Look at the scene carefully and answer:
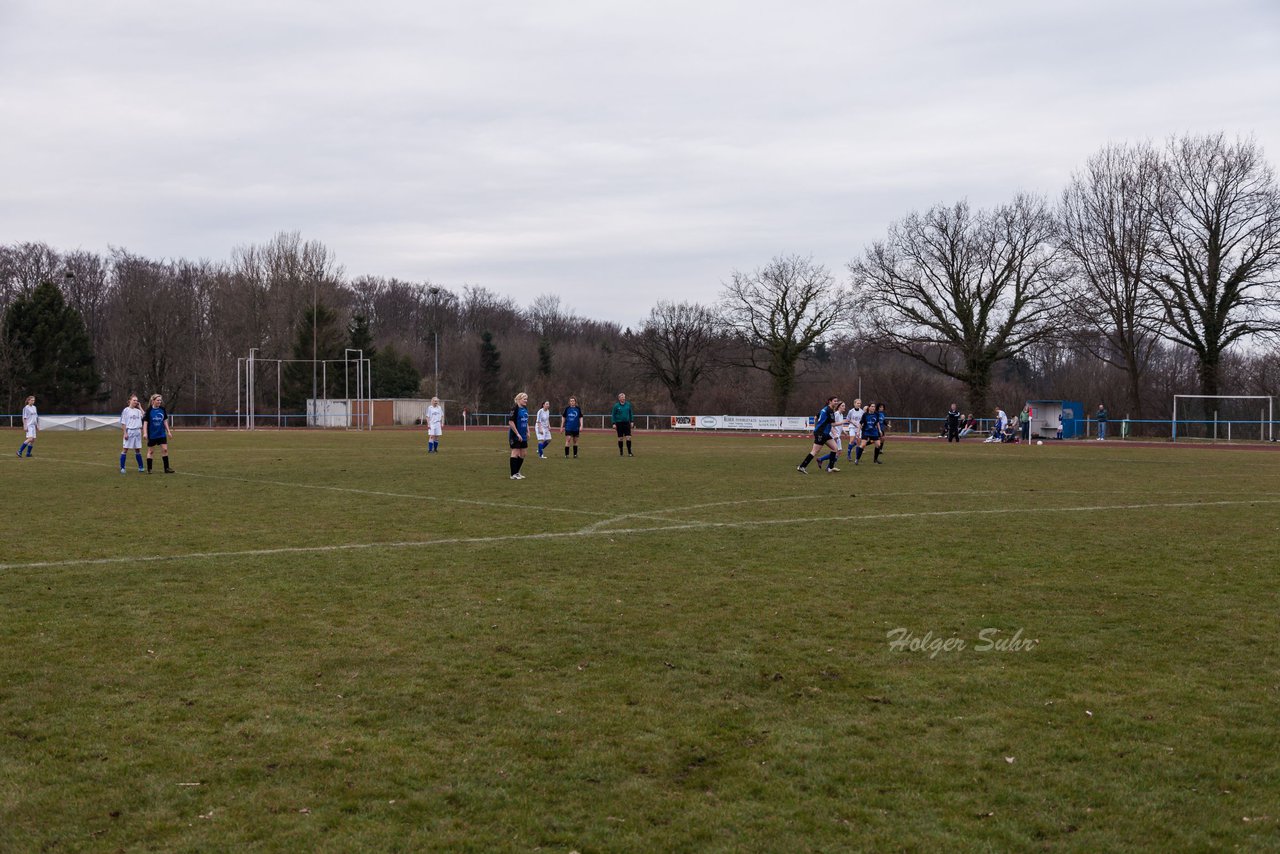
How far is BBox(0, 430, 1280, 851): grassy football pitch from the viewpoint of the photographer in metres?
4.55

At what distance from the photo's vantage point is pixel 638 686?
6.41m

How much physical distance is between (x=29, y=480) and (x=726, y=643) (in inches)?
746

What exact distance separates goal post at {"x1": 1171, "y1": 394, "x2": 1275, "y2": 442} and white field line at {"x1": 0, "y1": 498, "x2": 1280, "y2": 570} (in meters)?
35.6

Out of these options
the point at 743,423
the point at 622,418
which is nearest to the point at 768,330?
the point at 743,423

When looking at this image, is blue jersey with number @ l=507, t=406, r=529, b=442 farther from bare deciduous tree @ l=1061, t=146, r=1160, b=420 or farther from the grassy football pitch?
bare deciduous tree @ l=1061, t=146, r=1160, b=420

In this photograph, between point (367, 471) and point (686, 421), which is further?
point (686, 421)

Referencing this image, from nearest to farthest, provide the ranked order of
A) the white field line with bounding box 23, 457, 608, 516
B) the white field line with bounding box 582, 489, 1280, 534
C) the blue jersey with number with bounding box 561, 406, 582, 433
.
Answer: the white field line with bounding box 582, 489, 1280, 534 < the white field line with bounding box 23, 457, 608, 516 < the blue jersey with number with bounding box 561, 406, 582, 433

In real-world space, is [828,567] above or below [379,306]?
below

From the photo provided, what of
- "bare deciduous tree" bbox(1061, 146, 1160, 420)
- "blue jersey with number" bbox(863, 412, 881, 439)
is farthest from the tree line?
"blue jersey with number" bbox(863, 412, 881, 439)

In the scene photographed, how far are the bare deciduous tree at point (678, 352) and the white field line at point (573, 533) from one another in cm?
Answer: 6594

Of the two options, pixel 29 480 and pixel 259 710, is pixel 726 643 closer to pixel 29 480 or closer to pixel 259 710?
pixel 259 710

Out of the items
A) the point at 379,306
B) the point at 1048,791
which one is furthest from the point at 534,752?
the point at 379,306

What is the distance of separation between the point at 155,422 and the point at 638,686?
1944 centimetres

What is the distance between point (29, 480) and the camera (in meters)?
→ 21.4
